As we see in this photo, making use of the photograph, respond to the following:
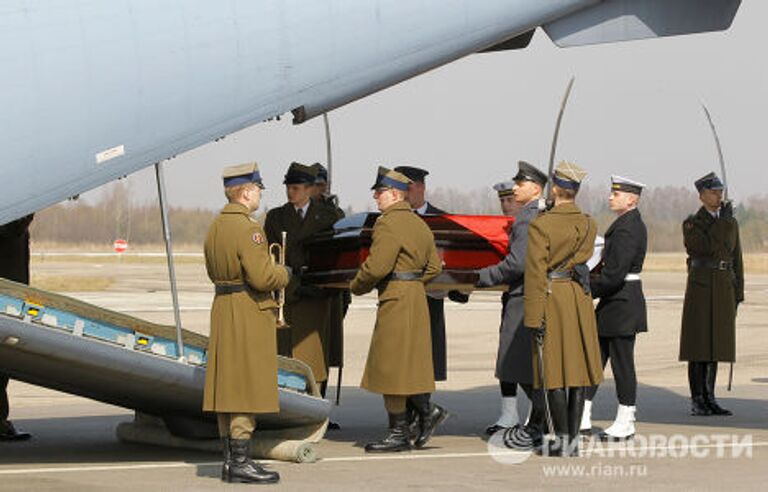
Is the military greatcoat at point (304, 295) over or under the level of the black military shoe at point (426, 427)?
over

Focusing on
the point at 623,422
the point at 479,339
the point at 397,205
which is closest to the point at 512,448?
the point at 623,422

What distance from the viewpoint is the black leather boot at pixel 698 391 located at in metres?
12.9

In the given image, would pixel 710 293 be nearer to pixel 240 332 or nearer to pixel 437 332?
pixel 437 332

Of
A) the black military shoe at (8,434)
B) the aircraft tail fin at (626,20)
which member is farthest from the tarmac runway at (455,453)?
the aircraft tail fin at (626,20)

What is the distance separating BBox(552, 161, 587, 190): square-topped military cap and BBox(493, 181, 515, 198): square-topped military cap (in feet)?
3.55

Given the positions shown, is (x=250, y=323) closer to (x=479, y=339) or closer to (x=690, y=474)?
(x=690, y=474)

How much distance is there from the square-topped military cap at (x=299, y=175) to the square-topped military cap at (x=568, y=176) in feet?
6.54

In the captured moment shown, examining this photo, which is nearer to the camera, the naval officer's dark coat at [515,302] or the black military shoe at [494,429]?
the naval officer's dark coat at [515,302]

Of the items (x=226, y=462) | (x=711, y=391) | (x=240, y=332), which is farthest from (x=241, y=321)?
(x=711, y=391)

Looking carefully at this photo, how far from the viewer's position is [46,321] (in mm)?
9133

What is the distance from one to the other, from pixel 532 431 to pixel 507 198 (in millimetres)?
1783

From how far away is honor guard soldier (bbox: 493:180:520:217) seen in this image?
37.6 ft

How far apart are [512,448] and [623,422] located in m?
0.92

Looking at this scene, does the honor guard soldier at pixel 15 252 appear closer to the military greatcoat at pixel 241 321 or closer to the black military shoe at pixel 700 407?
the military greatcoat at pixel 241 321
